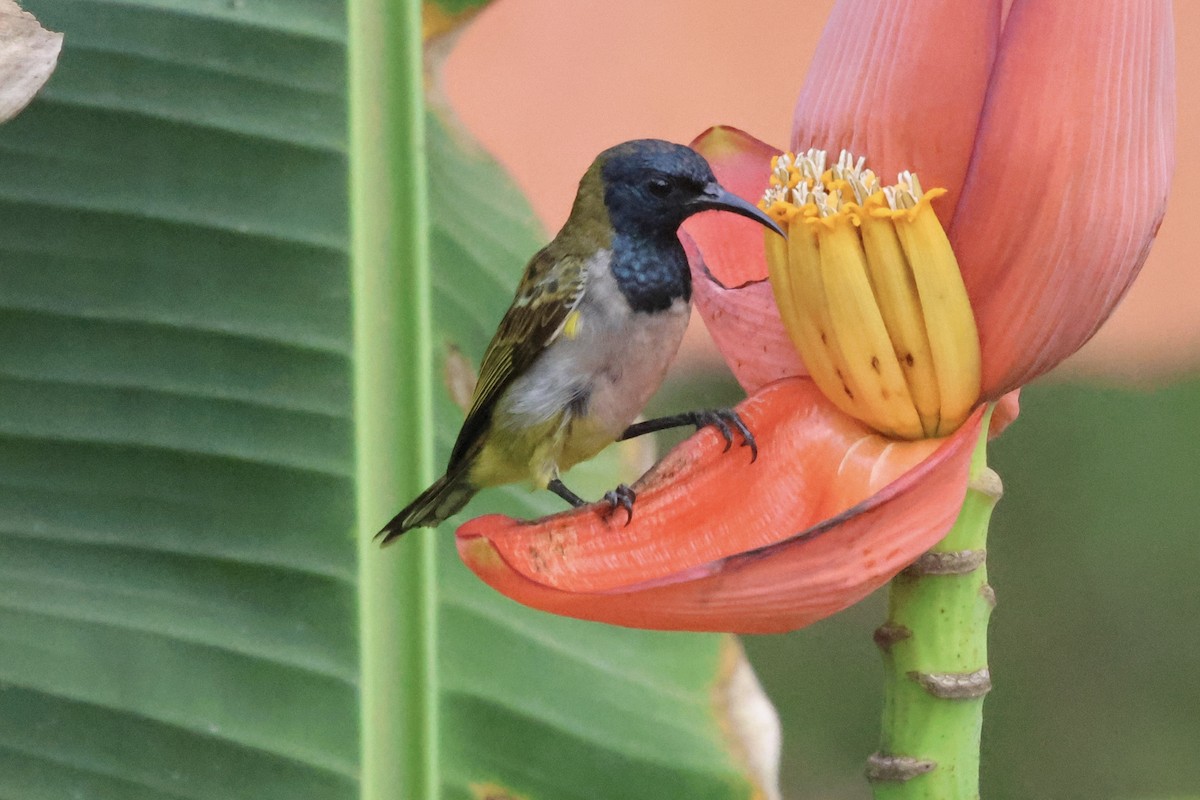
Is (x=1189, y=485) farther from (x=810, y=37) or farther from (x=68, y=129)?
(x=68, y=129)

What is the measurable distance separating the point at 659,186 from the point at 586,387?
0.09 metres

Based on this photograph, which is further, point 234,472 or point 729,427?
point 234,472

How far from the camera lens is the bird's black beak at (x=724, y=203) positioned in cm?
38

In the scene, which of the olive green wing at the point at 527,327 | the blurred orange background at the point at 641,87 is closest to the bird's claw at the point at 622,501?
the olive green wing at the point at 527,327

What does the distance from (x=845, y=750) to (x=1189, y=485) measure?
224mm

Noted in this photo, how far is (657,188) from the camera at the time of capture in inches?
16.6

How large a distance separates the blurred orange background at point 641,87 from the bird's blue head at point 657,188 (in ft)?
0.41

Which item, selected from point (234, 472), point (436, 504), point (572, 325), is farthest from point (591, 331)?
point (234, 472)

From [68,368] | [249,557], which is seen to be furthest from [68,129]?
[249,557]

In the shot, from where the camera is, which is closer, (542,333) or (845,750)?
(542,333)

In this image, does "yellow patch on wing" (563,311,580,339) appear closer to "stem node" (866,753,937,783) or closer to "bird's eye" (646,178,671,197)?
"bird's eye" (646,178,671,197)

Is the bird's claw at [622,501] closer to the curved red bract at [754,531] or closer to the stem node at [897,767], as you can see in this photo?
the curved red bract at [754,531]

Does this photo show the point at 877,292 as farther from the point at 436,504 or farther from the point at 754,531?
the point at 436,504

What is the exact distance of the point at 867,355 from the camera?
365mm
